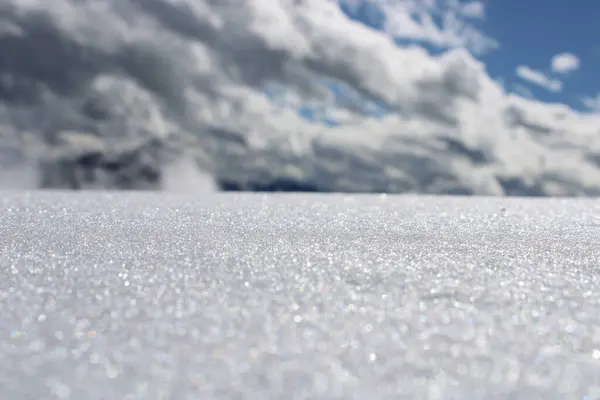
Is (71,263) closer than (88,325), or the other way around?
(88,325)

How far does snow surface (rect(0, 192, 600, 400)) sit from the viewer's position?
1.40 meters

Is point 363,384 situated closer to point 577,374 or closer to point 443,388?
point 443,388

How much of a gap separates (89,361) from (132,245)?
2136 millimetres

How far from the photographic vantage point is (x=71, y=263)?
290 centimetres

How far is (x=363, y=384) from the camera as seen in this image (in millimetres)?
1387

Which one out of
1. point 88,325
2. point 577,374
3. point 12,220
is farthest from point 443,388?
point 12,220

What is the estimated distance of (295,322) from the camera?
185cm

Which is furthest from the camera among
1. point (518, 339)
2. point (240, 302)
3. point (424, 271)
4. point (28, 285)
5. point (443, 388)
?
point (424, 271)

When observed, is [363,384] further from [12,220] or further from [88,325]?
[12,220]

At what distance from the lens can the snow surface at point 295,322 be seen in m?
1.40

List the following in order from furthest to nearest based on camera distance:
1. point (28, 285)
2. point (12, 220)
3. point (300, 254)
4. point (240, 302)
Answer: point (12, 220), point (300, 254), point (28, 285), point (240, 302)

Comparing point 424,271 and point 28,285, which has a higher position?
point 424,271

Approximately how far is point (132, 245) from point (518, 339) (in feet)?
8.61

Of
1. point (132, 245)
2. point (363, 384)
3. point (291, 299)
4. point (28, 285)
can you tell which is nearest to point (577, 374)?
point (363, 384)
